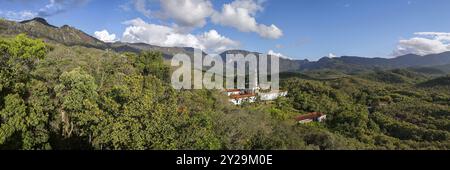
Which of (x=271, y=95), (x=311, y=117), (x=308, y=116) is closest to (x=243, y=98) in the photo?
(x=308, y=116)

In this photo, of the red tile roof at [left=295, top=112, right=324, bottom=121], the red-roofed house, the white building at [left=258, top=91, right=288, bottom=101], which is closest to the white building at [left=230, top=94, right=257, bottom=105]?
the white building at [left=258, top=91, right=288, bottom=101]

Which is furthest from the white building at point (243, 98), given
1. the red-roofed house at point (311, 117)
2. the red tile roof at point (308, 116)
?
the red-roofed house at point (311, 117)

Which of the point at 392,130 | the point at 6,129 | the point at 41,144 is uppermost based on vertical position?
the point at 6,129

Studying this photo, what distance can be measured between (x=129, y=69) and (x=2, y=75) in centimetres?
2339

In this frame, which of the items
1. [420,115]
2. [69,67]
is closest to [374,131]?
[420,115]

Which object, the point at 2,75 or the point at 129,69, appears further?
the point at 129,69

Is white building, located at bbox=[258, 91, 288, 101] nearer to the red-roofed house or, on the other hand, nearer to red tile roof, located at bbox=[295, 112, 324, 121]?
red tile roof, located at bbox=[295, 112, 324, 121]

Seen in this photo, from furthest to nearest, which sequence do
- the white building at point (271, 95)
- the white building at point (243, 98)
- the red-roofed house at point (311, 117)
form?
1. the white building at point (271, 95)
2. the white building at point (243, 98)
3. the red-roofed house at point (311, 117)

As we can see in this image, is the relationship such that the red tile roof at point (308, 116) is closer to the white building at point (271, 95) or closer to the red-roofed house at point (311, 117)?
the red-roofed house at point (311, 117)

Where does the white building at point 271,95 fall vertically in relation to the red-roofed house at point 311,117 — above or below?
above

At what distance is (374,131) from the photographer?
61.2 m

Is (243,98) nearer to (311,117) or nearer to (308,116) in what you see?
(308,116)
